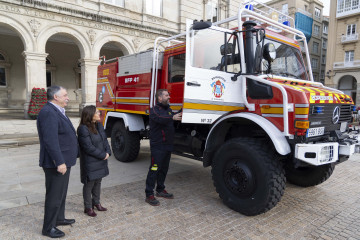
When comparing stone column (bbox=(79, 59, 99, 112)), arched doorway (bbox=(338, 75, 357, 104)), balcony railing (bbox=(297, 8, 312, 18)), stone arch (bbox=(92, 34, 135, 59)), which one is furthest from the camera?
balcony railing (bbox=(297, 8, 312, 18))

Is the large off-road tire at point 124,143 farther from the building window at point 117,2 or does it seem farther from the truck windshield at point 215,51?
the building window at point 117,2

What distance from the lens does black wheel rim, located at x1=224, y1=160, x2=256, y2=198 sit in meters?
3.38

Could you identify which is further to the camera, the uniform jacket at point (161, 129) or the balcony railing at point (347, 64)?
the balcony railing at point (347, 64)

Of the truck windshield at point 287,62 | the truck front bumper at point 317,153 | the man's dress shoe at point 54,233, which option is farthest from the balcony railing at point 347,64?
the man's dress shoe at point 54,233

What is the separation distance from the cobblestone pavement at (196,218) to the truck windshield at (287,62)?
2089 mm

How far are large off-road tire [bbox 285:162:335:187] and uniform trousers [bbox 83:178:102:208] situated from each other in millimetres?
3137

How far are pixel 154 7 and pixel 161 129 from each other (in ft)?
52.1

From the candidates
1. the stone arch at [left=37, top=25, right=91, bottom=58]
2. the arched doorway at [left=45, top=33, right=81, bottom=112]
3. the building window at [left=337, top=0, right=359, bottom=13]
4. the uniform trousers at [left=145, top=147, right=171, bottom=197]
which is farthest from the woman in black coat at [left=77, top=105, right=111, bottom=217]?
the building window at [left=337, top=0, right=359, bottom=13]

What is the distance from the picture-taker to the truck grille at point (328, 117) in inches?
127

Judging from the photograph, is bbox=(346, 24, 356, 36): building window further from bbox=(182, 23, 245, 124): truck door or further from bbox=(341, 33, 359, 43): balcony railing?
bbox=(182, 23, 245, 124): truck door

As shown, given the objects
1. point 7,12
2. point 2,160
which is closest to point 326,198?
point 2,160

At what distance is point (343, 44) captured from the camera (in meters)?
29.4

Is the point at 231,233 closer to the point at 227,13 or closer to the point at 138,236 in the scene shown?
the point at 138,236

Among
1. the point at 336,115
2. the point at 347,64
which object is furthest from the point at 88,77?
the point at 347,64
